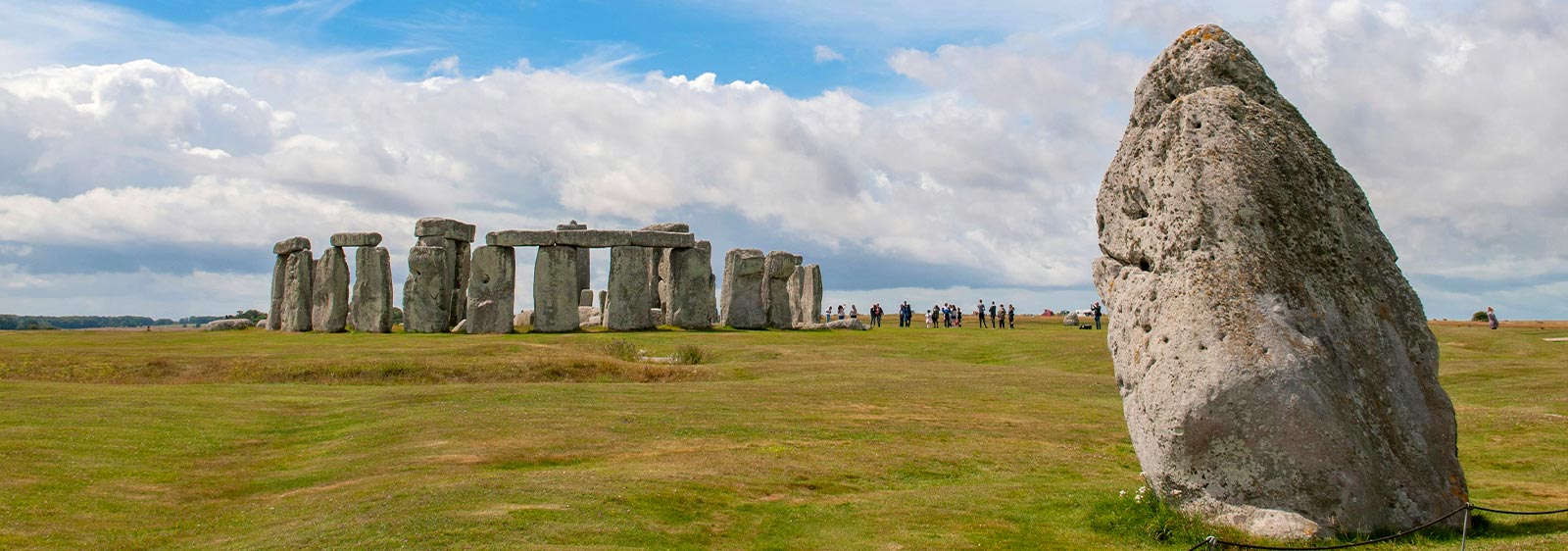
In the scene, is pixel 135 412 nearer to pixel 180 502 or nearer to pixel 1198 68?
pixel 180 502

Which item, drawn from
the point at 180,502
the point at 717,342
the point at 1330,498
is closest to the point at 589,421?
the point at 180,502

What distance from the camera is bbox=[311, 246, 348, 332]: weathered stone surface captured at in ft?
161

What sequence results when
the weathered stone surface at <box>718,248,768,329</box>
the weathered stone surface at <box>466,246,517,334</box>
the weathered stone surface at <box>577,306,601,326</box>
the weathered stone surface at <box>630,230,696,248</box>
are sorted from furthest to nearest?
the weathered stone surface at <box>577,306,601,326</box> < the weathered stone surface at <box>718,248,768,329</box> < the weathered stone surface at <box>630,230,696,248</box> < the weathered stone surface at <box>466,246,517,334</box>

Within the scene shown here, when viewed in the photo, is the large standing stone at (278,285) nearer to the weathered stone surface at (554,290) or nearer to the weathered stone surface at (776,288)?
the weathered stone surface at (554,290)

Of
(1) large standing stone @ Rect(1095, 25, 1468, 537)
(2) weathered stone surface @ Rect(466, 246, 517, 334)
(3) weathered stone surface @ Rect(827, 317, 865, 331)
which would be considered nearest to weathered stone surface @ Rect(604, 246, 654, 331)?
(2) weathered stone surface @ Rect(466, 246, 517, 334)

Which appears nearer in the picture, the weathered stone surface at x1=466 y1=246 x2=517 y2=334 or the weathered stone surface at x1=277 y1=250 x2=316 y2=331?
the weathered stone surface at x1=466 y1=246 x2=517 y2=334

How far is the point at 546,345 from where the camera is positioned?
1483 inches

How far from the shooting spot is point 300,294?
51.2 m

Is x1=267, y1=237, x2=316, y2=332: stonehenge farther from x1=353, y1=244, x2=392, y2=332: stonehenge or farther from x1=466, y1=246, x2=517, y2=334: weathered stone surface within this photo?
x1=466, y1=246, x2=517, y2=334: weathered stone surface

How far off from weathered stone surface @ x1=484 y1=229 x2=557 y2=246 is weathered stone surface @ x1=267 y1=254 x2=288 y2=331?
1234 cm

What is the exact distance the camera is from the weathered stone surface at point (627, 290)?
4919 cm

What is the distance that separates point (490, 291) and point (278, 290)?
1308 cm

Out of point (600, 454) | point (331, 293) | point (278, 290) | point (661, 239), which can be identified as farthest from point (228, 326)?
point (600, 454)

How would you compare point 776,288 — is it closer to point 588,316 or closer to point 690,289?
point 690,289
